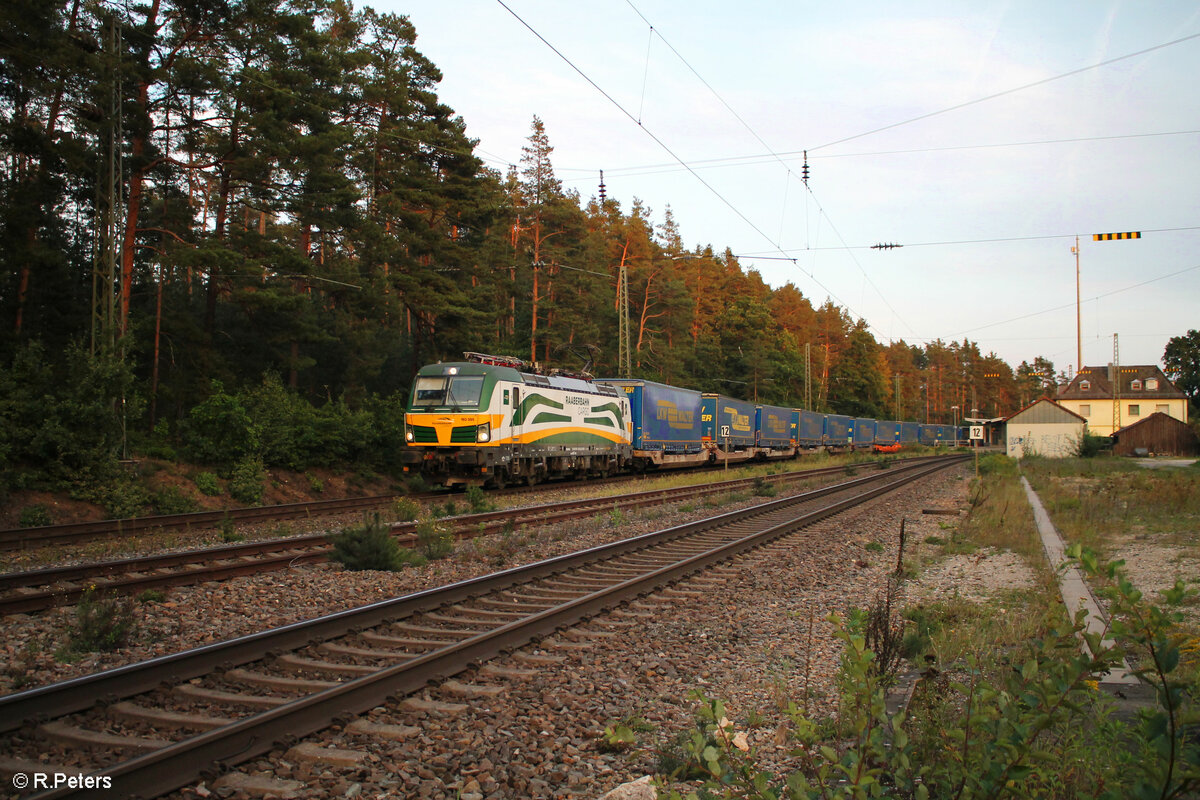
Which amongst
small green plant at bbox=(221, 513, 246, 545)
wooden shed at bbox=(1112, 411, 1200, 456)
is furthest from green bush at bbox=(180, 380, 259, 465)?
A: wooden shed at bbox=(1112, 411, 1200, 456)

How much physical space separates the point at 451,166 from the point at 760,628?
1099 inches

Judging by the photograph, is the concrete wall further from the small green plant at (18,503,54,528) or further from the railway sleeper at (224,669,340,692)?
the railway sleeper at (224,669,340,692)

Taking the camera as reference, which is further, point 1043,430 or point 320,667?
point 1043,430

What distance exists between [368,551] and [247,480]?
10843 mm

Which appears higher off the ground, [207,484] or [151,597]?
[207,484]

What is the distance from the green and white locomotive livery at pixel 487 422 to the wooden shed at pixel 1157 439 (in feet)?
156

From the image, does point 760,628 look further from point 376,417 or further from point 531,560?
point 376,417

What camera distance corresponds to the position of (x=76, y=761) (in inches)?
156

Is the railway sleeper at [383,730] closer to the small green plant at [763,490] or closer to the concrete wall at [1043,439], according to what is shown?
the small green plant at [763,490]

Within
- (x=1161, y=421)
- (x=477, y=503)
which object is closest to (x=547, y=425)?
(x=477, y=503)

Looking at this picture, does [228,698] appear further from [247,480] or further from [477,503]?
[247,480]

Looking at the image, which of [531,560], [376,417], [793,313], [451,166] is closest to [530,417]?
[376,417]

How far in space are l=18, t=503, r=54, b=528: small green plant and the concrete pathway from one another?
16356mm

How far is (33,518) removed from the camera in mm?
13922
